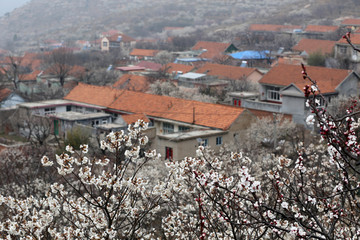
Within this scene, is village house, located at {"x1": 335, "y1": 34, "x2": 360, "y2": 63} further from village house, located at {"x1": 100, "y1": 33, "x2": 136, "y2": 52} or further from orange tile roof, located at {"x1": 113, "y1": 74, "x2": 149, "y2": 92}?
village house, located at {"x1": 100, "y1": 33, "x2": 136, "y2": 52}

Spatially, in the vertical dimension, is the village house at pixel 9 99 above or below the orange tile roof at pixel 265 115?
below

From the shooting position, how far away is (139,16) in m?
156

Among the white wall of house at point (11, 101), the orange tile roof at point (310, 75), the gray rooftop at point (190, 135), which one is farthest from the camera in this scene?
the white wall of house at point (11, 101)

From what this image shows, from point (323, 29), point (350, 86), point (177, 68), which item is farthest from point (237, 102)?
point (323, 29)

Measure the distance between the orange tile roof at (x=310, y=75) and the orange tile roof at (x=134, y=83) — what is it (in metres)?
10.7

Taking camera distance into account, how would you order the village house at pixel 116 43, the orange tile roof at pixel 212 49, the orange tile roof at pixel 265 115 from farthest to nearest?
the village house at pixel 116 43
the orange tile roof at pixel 212 49
the orange tile roof at pixel 265 115

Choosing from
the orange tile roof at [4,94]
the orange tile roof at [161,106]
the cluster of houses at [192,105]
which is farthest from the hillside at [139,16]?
the orange tile roof at [161,106]

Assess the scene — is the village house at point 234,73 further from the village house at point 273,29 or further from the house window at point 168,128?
the village house at point 273,29

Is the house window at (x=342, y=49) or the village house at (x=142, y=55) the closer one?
the house window at (x=342, y=49)

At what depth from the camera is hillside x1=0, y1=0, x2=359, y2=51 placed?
405 ft

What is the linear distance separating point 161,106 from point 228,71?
47.4 ft

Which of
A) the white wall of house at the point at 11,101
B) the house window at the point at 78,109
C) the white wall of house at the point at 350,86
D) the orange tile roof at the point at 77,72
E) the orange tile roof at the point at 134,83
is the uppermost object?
the white wall of house at the point at 350,86

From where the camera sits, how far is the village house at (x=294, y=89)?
105 feet

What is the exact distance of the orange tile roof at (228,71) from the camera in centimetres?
4550
